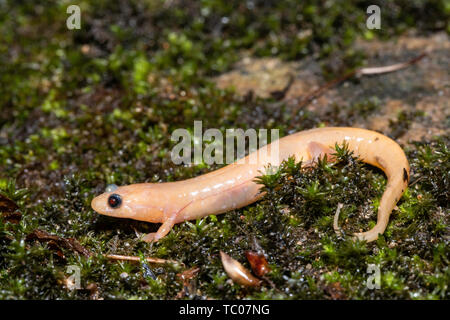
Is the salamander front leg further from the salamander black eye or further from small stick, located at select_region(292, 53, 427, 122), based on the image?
small stick, located at select_region(292, 53, 427, 122)

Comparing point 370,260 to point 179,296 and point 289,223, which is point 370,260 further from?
point 179,296

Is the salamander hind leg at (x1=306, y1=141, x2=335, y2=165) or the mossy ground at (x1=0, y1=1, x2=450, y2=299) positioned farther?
the salamander hind leg at (x1=306, y1=141, x2=335, y2=165)

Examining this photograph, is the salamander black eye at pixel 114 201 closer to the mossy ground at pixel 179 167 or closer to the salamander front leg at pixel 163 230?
the mossy ground at pixel 179 167

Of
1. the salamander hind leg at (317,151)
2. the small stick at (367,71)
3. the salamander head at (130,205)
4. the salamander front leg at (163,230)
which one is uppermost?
the small stick at (367,71)

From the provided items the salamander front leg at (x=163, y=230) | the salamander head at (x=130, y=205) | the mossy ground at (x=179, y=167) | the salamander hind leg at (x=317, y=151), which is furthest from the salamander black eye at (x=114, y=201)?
the salamander hind leg at (x=317, y=151)

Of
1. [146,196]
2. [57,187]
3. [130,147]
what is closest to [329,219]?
[146,196]

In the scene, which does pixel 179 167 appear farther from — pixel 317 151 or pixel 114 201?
pixel 317 151

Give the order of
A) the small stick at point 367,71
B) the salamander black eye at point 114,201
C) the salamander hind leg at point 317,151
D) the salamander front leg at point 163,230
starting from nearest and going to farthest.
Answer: the salamander front leg at point 163,230
the salamander black eye at point 114,201
the salamander hind leg at point 317,151
the small stick at point 367,71

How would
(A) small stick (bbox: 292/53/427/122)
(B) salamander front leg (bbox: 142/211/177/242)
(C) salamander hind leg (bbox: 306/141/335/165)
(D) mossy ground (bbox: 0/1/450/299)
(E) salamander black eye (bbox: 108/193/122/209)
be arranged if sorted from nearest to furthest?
1. (D) mossy ground (bbox: 0/1/450/299)
2. (B) salamander front leg (bbox: 142/211/177/242)
3. (E) salamander black eye (bbox: 108/193/122/209)
4. (C) salamander hind leg (bbox: 306/141/335/165)
5. (A) small stick (bbox: 292/53/427/122)

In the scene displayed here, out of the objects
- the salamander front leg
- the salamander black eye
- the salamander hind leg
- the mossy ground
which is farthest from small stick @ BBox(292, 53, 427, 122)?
the salamander black eye
